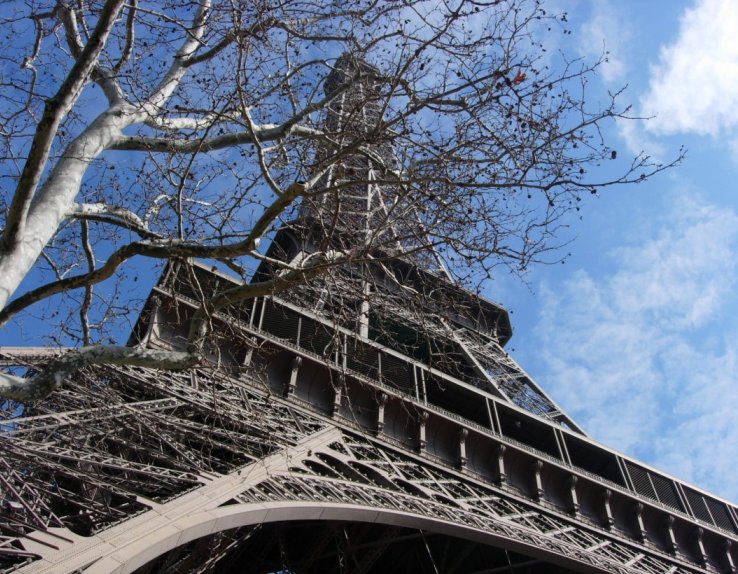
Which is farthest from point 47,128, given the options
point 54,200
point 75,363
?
point 75,363

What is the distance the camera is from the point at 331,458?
47.5 ft

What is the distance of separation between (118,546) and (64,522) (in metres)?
1.14

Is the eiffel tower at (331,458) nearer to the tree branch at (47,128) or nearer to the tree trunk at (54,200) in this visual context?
the tree trunk at (54,200)

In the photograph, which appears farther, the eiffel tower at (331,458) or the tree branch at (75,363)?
the eiffel tower at (331,458)

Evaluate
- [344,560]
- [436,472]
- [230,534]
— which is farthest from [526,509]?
[230,534]

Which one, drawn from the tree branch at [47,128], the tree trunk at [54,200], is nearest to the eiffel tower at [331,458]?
the tree trunk at [54,200]

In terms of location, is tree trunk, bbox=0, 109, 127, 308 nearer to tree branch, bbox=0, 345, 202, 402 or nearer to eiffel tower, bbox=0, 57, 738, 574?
tree branch, bbox=0, 345, 202, 402

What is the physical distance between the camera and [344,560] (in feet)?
54.9

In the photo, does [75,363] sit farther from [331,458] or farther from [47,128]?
[331,458]

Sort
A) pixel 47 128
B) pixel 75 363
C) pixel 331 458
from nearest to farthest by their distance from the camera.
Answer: pixel 47 128
pixel 75 363
pixel 331 458

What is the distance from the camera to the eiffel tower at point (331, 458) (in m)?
8.80

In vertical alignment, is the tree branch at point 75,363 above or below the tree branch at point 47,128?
below

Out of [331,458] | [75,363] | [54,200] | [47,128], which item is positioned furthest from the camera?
[331,458]

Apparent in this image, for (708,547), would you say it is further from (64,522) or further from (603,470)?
(64,522)
